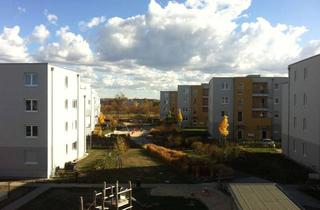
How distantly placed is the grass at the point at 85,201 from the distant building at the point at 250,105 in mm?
36719

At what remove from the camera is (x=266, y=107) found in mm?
62281

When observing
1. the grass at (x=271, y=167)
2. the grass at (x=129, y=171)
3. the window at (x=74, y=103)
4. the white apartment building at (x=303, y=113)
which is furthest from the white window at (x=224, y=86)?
the window at (x=74, y=103)

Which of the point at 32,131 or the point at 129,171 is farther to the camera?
the point at 129,171

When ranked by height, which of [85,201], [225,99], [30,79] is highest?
[30,79]

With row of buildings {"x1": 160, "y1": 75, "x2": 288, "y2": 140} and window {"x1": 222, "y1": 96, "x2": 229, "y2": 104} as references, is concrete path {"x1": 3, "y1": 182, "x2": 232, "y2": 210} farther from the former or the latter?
window {"x1": 222, "y1": 96, "x2": 229, "y2": 104}

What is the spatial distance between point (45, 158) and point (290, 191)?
18869 mm

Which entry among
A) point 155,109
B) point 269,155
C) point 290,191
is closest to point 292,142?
point 269,155

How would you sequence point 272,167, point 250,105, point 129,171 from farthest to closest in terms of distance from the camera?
point 250,105
point 272,167
point 129,171

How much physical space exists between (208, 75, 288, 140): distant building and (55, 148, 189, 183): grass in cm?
2280

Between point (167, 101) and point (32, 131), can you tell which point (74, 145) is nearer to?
point (32, 131)

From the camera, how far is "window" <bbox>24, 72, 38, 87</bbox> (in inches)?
1297

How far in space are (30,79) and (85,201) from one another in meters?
12.8

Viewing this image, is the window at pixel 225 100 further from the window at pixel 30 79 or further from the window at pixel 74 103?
the window at pixel 30 79

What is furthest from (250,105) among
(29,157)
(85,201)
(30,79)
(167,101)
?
(167,101)
